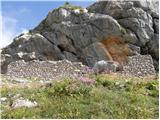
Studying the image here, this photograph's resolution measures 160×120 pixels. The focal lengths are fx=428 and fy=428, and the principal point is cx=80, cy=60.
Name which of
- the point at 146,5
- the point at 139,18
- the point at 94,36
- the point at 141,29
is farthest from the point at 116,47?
the point at 146,5

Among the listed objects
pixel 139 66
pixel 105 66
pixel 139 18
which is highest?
pixel 139 18

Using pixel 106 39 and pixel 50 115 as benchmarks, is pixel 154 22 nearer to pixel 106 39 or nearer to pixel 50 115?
pixel 106 39

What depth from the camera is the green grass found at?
44.6 feet

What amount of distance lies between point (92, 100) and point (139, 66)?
56.0 ft

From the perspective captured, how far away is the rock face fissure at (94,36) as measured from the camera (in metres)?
35.4

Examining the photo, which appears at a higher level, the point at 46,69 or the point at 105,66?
the point at 105,66

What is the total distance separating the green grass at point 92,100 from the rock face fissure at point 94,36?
17.3 meters

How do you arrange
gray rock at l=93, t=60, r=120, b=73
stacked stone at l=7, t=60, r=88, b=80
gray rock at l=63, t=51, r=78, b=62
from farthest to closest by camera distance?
gray rock at l=63, t=51, r=78, b=62, stacked stone at l=7, t=60, r=88, b=80, gray rock at l=93, t=60, r=120, b=73

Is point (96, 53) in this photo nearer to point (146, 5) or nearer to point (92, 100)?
point (146, 5)

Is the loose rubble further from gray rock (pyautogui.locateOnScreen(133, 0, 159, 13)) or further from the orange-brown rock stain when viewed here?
gray rock (pyautogui.locateOnScreen(133, 0, 159, 13))

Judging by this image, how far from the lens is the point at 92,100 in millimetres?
15000

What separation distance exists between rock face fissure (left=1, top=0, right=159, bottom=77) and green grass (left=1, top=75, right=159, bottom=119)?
1728cm

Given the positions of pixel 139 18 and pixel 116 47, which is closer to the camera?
pixel 116 47

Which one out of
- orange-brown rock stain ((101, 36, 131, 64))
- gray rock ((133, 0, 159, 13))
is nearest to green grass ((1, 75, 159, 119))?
orange-brown rock stain ((101, 36, 131, 64))
